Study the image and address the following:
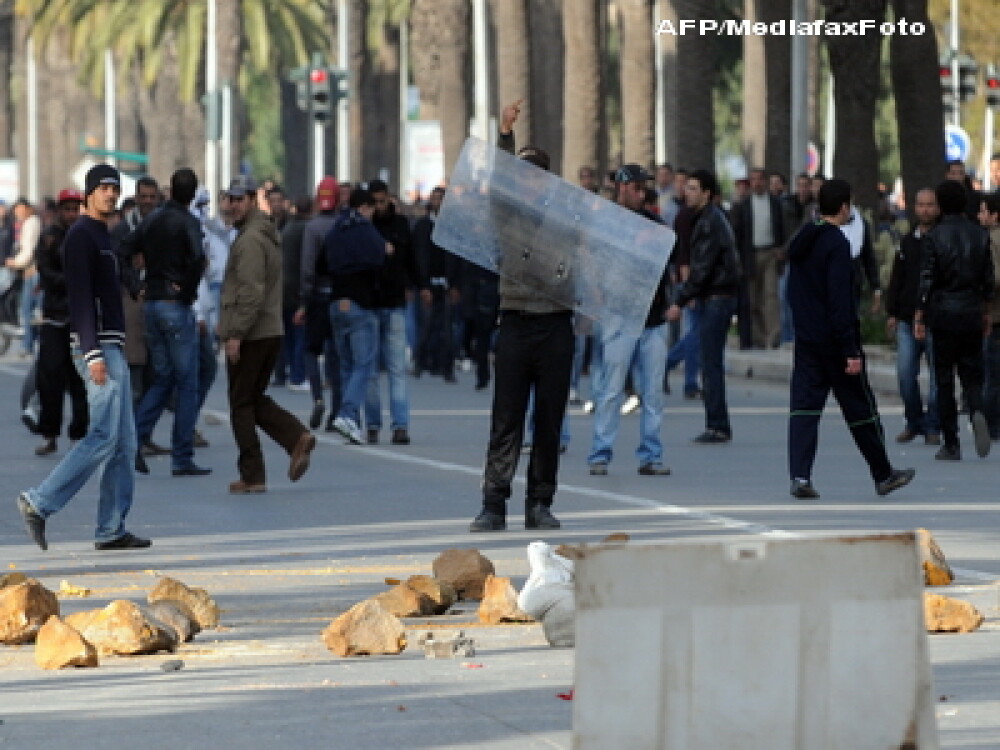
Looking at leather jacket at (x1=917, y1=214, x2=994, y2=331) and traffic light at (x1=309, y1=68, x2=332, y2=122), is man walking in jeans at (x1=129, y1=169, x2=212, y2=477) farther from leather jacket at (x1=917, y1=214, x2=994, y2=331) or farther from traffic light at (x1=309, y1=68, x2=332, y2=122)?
traffic light at (x1=309, y1=68, x2=332, y2=122)

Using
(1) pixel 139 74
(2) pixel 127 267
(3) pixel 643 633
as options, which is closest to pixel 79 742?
(3) pixel 643 633

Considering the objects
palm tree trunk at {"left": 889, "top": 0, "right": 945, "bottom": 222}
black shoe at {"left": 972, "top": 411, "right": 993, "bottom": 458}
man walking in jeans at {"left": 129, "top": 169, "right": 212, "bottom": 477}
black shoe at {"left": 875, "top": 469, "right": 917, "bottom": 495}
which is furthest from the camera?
palm tree trunk at {"left": 889, "top": 0, "right": 945, "bottom": 222}

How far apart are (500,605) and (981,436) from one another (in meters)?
7.96

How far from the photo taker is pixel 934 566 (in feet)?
33.4

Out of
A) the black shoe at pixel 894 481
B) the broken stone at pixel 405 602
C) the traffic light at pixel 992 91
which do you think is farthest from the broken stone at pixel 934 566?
the traffic light at pixel 992 91

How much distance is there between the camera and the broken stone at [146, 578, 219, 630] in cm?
926

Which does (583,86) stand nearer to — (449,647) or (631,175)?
(631,175)

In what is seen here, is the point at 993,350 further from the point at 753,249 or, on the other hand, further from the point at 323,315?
the point at 753,249

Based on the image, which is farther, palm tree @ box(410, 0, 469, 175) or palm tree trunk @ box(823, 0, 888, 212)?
palm tree @ box(410, 0, 469, 175)

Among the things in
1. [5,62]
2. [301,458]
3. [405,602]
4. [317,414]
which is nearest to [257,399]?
[301,458]

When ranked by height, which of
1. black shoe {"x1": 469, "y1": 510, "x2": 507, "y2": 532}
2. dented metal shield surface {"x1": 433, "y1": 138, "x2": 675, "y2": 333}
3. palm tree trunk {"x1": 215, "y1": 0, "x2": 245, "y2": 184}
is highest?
palm tree trunk {"x1": 215, "y1": 0, "x2": 245, "y2": 184}

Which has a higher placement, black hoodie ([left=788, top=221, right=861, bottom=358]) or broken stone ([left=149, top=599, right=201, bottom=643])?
black hoodie ([left=788, top=221, right=861, bottom=358])

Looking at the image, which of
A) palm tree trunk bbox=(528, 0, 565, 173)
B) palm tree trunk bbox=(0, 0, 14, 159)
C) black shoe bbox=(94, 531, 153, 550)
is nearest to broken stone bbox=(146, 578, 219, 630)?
black shoe bbox=(94, 531, 153, 550)

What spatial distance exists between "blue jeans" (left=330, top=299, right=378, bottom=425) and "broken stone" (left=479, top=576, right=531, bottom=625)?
886 centimetres
